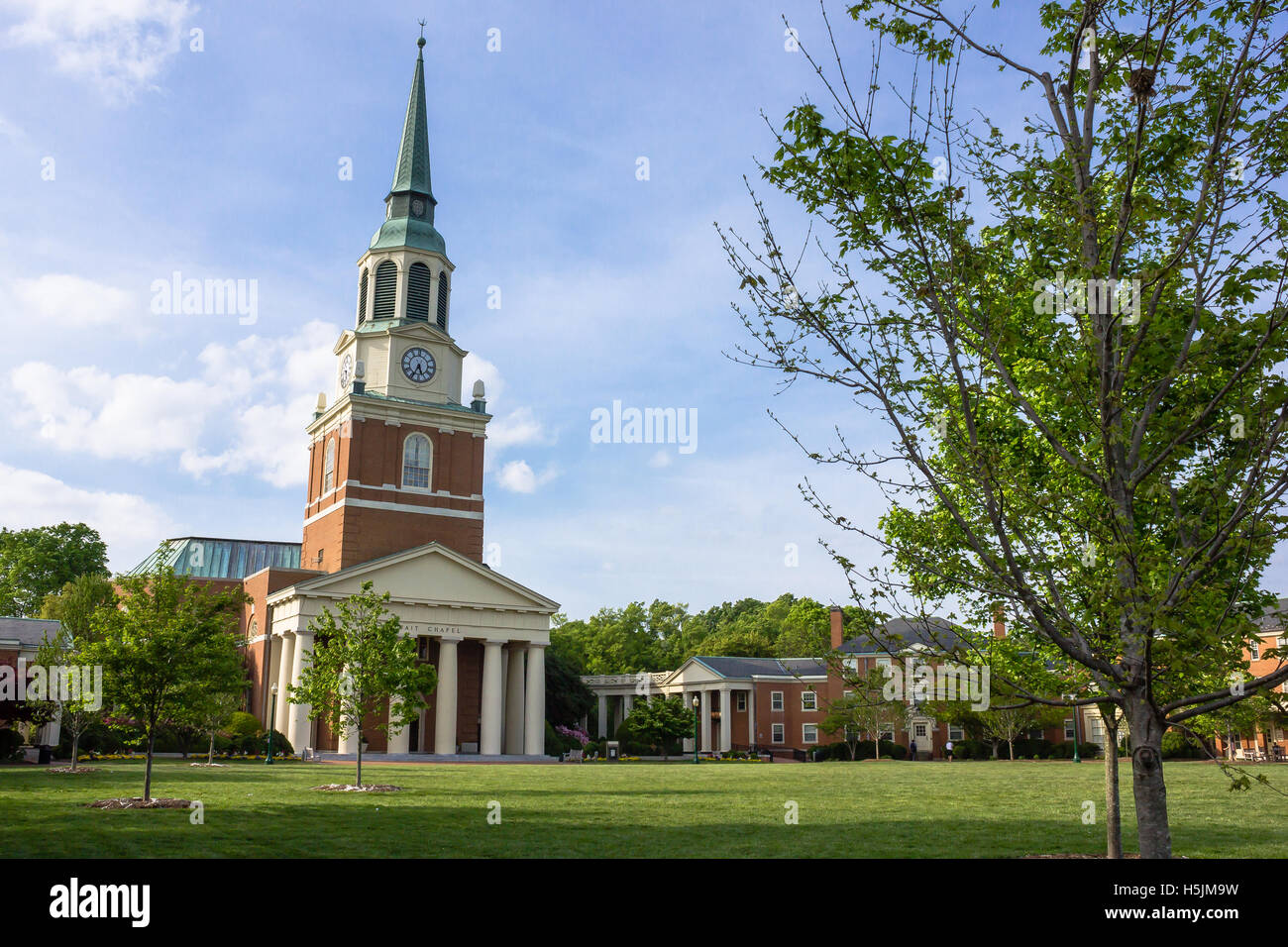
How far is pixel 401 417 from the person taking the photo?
59188mm

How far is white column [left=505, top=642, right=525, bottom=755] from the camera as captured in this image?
57562 millimetres

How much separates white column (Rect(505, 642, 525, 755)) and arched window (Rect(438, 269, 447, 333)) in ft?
64.5

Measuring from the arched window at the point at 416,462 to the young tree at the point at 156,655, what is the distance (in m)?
36.9

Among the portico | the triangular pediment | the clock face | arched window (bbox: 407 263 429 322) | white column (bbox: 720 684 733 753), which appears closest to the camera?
the portico

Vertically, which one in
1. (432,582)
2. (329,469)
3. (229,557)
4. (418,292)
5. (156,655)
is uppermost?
(418,292)

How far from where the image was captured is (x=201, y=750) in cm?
4981

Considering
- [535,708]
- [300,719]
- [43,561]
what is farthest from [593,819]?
[43,561]

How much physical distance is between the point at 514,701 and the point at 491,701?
11.2 ft

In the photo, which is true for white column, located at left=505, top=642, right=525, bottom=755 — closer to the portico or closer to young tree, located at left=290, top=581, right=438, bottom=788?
the portico

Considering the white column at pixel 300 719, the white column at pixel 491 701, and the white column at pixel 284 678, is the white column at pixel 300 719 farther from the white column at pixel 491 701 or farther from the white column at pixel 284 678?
the white column at pixel 491 701

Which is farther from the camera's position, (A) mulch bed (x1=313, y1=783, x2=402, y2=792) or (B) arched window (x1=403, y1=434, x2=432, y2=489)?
(B) arched window (x1=403, y1=434, x2=432, y2=489)

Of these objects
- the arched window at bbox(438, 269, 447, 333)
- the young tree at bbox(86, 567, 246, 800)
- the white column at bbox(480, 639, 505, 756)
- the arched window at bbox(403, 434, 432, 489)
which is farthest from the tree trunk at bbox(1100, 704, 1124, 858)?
the arched window at bbox(438, 269, 447, 333)

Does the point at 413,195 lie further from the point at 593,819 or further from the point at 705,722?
the point at 593,819
